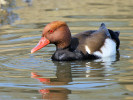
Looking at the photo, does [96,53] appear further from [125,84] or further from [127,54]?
[125,84]

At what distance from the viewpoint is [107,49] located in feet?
31.7

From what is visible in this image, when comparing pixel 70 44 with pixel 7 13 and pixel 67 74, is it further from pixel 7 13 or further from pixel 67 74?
pixel 7 13

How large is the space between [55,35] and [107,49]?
151 cm

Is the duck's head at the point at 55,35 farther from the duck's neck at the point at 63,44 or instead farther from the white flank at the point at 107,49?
the white flank at the point at 107,49

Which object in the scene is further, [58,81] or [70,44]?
[70,44]

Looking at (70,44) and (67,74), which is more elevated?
(70,44)

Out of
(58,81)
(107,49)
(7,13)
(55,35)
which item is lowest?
(58,81)

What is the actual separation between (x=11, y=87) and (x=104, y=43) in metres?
3.42

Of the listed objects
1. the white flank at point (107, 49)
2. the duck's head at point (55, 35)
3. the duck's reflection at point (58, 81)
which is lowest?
the duck's reflection at point (58, 81)

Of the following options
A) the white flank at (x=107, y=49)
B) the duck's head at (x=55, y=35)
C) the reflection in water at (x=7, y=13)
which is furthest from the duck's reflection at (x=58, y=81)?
the reflection in water at (x=7, y=13)

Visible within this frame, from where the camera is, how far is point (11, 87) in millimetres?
7027

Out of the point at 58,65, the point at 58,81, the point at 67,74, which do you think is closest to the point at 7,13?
the point at 58,65

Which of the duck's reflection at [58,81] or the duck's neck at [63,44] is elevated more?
the duck's neck at [63,44]

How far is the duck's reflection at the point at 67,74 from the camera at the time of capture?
6.60 metres
